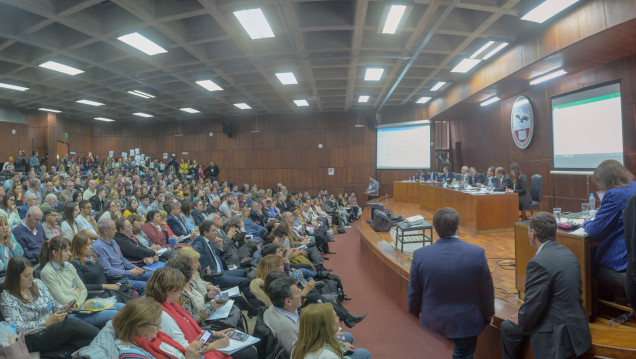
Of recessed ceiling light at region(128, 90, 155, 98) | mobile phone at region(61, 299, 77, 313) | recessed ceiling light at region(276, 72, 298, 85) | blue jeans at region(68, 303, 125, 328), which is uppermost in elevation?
recessed ceiling light at region(128, 90, 155, 98)

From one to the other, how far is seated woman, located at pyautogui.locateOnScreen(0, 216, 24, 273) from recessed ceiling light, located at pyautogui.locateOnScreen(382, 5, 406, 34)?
525 centimetres

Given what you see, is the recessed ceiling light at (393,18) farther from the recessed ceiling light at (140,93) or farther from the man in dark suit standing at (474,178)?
the recessed ceiling light at (140,93)

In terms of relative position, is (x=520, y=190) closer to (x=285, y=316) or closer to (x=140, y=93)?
(x=285, y=316)

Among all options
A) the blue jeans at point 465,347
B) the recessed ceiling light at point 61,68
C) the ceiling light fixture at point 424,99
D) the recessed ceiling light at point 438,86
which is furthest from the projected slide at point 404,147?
the blue jeans at point 465,347

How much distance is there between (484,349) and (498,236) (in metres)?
3.05

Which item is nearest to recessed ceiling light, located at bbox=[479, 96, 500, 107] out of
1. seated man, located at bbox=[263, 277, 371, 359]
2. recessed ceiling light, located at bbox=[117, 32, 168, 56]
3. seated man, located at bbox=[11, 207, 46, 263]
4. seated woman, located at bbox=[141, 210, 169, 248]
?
recessed ceiling light, located at bbox=[117, 32, 168, 56]

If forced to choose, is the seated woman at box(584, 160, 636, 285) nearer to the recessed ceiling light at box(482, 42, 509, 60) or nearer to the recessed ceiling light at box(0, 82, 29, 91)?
the recessed ceiling light at box(482, 42, 509, 60)

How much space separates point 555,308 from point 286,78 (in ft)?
24.8

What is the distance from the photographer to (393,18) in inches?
197

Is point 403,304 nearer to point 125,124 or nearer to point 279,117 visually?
point 279,117

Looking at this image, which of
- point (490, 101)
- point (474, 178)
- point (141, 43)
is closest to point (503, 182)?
point (474, 178)

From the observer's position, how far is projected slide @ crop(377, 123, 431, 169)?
11258 millimetres

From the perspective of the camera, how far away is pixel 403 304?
3523 millimetres

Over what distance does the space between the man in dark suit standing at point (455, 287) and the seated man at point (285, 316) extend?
0.58 meters
